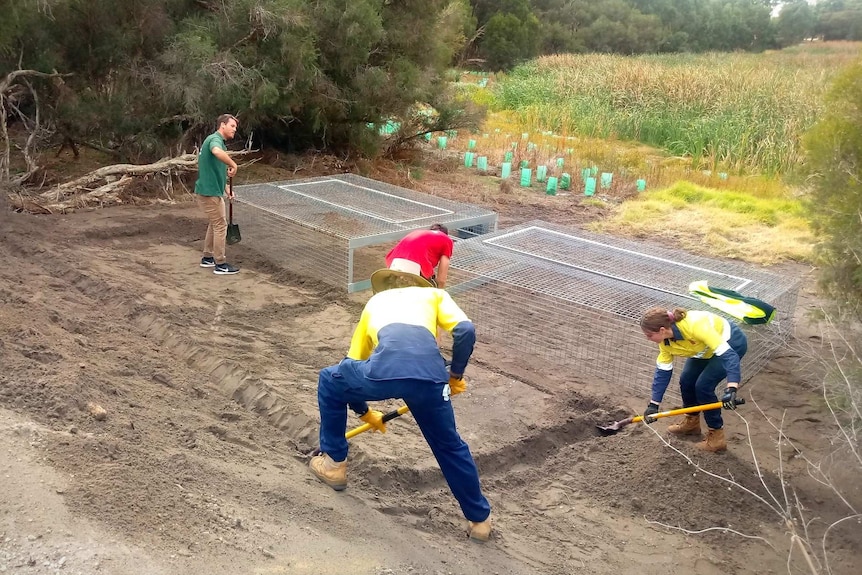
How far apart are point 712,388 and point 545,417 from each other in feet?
3.61

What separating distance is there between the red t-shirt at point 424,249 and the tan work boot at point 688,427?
1939 mm

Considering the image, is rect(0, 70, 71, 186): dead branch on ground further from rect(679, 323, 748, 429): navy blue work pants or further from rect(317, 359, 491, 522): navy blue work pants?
rect(679, 323, 748, 429): navy blue work pants

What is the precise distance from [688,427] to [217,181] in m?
4.75

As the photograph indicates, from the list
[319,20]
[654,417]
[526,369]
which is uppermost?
Answer: [319,20]

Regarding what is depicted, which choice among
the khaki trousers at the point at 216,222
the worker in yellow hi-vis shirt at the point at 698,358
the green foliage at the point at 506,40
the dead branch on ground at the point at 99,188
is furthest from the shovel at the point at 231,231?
the green foliage at the point at 506,40

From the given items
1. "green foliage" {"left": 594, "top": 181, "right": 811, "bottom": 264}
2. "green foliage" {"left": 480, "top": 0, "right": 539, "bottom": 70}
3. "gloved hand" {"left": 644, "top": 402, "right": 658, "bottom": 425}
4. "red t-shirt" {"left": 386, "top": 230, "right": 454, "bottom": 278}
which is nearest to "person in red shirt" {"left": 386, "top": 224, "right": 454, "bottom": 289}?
"red t-shirt" {"left": 386, "top": 230, "right": 454, "bottom": 278}

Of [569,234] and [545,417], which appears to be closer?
[545,417]

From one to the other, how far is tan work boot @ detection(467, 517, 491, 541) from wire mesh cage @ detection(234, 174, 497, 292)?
12.0ft

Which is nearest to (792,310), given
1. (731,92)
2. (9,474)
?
(9,474)

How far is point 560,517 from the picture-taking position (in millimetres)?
4188

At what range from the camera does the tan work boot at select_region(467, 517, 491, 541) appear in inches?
147

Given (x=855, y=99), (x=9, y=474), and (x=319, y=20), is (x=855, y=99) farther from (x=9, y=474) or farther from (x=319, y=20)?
(x=319, y=20)

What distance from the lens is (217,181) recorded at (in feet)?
23.9

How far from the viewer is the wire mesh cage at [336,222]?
7492mm
